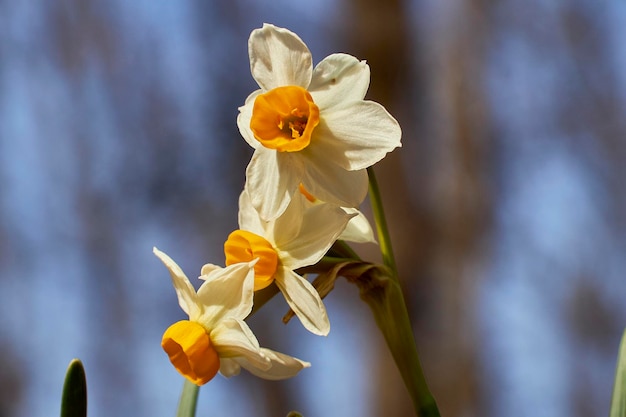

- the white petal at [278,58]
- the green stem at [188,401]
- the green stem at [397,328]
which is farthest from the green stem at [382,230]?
the green stem at [188,401]

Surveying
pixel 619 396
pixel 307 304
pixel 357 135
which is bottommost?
pixel 619 396

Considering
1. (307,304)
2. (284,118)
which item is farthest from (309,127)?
(307,304)

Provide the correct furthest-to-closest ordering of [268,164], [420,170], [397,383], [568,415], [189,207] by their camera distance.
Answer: [189,207], [420,170], [568,415], [397,383], [268,164]

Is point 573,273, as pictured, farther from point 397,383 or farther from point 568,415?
point 397,383

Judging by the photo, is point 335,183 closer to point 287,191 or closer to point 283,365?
point 287,191

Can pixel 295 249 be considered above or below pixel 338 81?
below

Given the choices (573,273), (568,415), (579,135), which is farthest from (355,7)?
(568,415)
